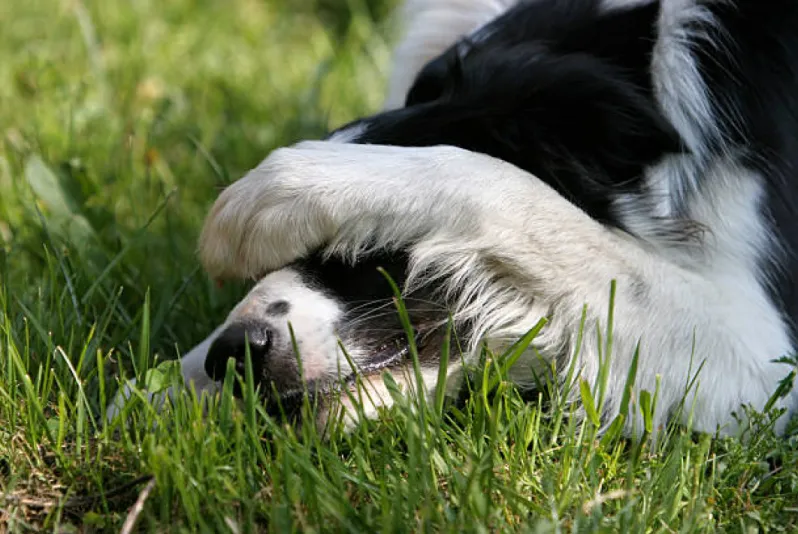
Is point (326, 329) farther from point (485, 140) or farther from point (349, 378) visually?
point (485, 140)

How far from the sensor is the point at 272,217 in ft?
6.14

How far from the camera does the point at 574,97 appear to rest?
Answer: 1977mm

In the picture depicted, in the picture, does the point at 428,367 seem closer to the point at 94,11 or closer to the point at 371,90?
the point at 371,90

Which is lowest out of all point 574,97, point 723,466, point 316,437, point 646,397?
point 723,466

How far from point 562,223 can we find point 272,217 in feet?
1.61

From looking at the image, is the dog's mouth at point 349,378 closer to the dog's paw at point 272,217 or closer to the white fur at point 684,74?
the dog's paw at point 272,217

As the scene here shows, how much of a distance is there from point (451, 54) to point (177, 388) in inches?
35.4

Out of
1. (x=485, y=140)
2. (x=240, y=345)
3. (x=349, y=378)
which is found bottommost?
(x=349, y=378)

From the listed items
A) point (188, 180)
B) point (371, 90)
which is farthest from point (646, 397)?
point (371, 90)

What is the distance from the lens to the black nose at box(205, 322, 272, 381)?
1.79m

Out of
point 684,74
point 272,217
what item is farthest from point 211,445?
point 684,74

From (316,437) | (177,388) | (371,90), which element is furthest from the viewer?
(371,90)

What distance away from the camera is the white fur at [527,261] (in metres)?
1.84

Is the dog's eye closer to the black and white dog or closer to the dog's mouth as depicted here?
the black and white dog
